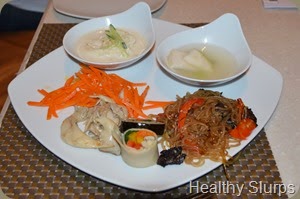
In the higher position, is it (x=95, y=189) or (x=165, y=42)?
(x=165, y=42)

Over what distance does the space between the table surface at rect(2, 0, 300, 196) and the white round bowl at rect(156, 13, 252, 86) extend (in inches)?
7.3

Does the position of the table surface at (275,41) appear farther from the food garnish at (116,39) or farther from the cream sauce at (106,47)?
the food garnish at (116,39)

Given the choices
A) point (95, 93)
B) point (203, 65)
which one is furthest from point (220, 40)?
point (95, 93)

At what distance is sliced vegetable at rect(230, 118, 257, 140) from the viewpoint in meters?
1.22

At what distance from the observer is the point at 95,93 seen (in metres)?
1.39

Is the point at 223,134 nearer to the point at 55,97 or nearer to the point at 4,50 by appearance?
the point at 55,97

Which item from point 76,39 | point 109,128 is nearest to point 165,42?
point 76,39

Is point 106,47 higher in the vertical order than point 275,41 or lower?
higher

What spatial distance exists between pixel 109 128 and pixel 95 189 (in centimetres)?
19

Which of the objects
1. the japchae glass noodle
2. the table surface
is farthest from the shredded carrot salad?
the table surface

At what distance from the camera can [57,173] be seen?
3.91ft

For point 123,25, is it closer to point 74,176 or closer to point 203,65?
point 203,65

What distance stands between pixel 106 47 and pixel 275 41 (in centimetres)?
77

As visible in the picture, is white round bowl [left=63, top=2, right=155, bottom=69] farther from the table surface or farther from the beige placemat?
the beige placemat
